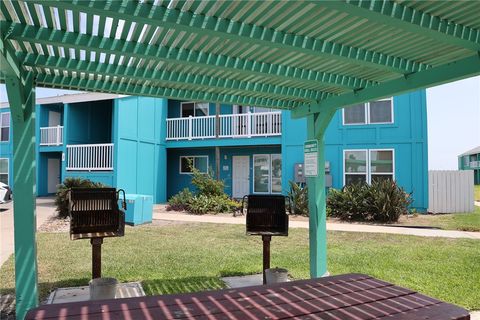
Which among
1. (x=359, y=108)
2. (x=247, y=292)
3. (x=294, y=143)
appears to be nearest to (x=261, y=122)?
(x=294, y=143)

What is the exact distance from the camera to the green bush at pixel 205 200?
14.0 m

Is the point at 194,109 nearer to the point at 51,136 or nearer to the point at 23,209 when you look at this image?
the point at 51,136

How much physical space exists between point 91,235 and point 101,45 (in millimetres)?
2055

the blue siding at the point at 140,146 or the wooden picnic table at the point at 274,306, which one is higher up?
the blue siding at the point at 140,146

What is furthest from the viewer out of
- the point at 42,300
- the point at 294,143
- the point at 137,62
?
the point at 294,143

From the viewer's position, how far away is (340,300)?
2875 mm

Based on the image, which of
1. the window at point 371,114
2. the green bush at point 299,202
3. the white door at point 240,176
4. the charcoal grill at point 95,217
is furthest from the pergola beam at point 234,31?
the white door at point 240,176

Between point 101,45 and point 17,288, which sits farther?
point 17,288

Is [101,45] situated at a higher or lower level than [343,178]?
higher

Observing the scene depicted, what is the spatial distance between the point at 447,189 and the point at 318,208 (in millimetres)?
10822

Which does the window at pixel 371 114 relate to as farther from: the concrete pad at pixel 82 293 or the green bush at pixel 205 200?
the concrete pad at pixel 82 293

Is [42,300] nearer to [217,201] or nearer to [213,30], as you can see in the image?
[213,30]

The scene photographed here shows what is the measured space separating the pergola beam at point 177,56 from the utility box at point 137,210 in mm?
7463

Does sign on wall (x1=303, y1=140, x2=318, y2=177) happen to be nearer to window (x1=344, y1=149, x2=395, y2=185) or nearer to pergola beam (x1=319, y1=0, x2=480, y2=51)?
pergola beam (x1=319, y1=0, x2=480, y2=51)
